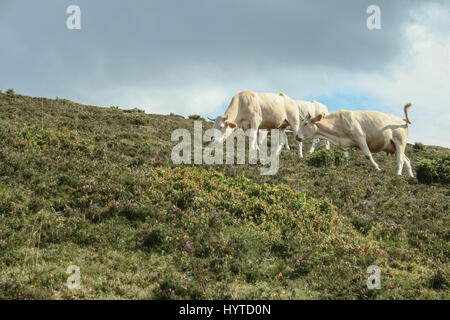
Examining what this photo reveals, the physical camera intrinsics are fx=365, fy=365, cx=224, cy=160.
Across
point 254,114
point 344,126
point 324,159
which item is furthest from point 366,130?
point 254,114

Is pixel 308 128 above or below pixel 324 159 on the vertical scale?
above

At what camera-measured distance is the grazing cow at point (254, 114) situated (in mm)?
21281

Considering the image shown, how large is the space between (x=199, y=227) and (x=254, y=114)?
13.0m

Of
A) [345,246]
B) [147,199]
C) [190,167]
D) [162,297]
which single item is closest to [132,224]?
[147,199]

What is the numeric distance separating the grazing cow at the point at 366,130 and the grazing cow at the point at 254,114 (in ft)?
10.2

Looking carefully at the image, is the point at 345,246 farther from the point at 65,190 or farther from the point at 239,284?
the point at 65,190

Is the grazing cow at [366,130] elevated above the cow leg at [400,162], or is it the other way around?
the grazing cow at [366,130]

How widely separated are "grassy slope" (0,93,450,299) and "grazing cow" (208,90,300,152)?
4.25m

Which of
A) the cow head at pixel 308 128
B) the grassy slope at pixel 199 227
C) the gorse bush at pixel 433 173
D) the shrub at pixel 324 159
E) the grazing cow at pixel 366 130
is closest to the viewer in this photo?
the grassy slope at pixel 199 227

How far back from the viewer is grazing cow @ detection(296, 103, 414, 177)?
69.0 ft

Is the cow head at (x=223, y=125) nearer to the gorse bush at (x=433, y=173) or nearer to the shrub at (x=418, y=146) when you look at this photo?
the gorse bush at (x=433, y=173)

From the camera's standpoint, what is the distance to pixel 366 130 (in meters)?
21.1

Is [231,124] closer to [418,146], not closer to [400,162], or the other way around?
[400,162]

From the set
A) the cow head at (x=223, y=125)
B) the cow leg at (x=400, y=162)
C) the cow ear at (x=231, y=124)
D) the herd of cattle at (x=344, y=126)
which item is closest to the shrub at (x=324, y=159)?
the herd of cattle at (x=344, y=126)
